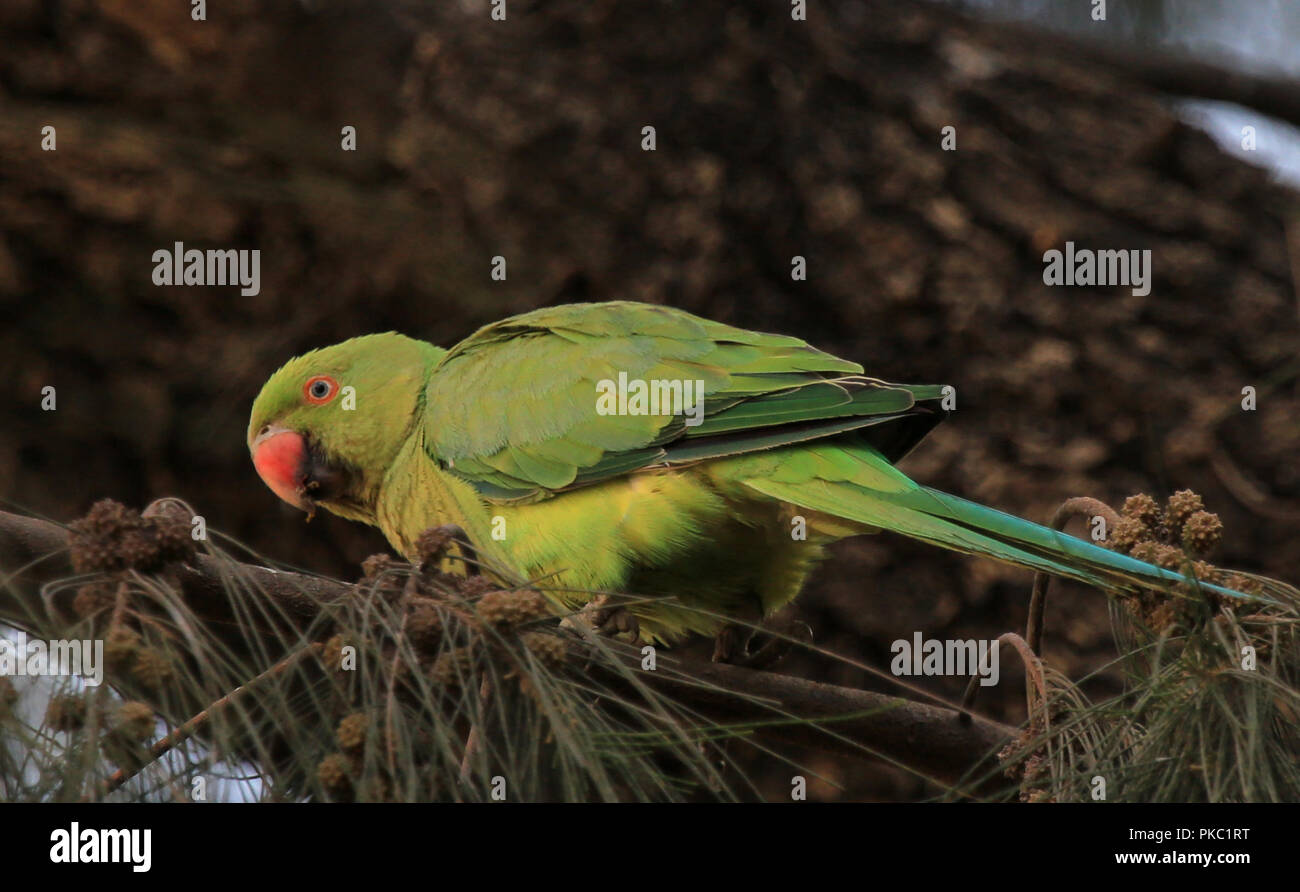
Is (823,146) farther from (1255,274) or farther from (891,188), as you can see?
(1255,274)

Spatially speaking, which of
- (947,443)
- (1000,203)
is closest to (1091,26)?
(1000,203)

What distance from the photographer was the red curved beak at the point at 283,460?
3301 mm

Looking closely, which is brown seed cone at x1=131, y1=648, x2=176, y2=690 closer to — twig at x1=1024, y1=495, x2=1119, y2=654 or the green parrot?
the green parrot

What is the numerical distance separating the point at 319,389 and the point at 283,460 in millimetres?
213

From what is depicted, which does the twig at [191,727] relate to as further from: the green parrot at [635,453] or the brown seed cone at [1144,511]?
the brown seed cone at [1144,511]

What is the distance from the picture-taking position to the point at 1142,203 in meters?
4.00

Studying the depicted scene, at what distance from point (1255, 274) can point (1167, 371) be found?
0.43 m

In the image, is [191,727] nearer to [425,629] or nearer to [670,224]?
[425,629]

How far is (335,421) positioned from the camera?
331 cm

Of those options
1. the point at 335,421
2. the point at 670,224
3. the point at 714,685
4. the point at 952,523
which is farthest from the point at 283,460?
the point at 952,523

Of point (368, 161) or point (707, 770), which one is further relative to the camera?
point (368, 161)
